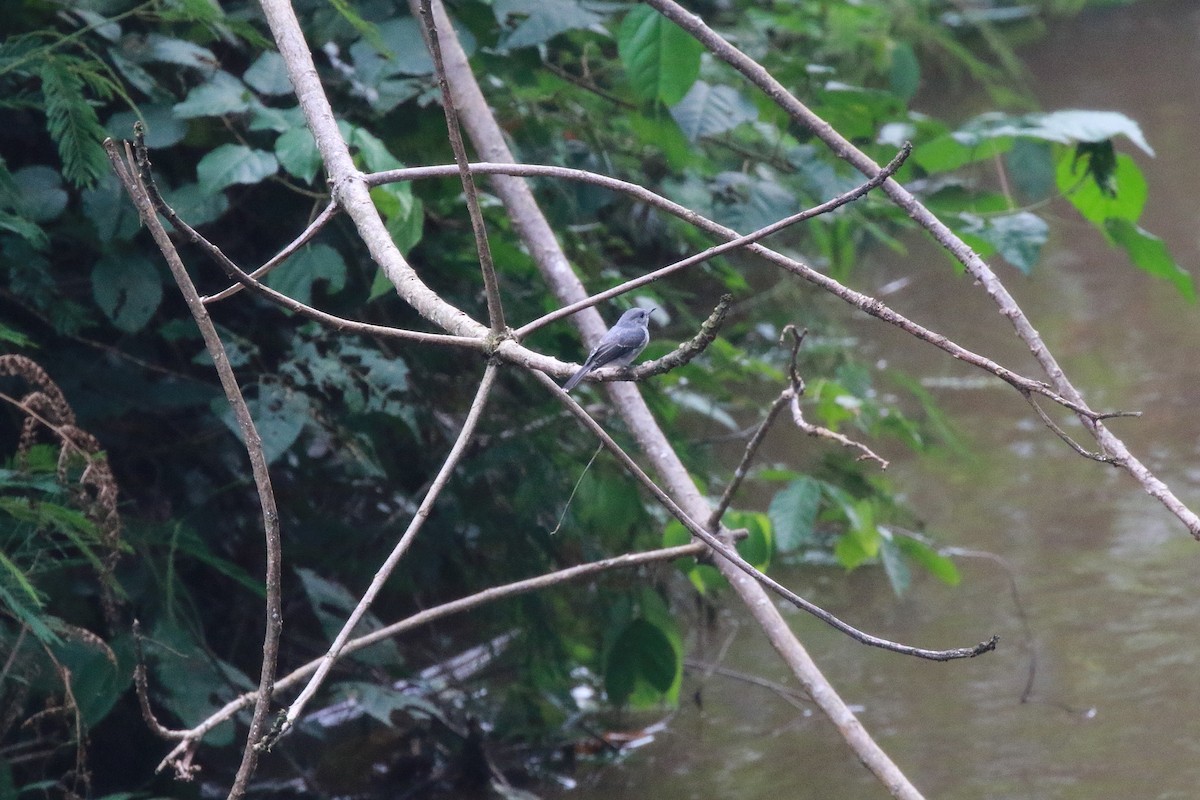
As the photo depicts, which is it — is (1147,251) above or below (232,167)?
below

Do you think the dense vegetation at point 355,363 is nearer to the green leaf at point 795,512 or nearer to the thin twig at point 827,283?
the green leaf at point 795,512

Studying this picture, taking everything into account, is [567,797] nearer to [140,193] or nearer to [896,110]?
[896,110]

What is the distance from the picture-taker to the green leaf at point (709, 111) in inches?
86.4

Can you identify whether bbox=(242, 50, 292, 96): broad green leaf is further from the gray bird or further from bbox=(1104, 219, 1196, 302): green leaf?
bbox=(1104, 219, 1196, 302): green leaf

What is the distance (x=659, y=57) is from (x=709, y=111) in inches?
9.7

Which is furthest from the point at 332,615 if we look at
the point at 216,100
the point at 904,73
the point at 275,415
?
the point at 904,73

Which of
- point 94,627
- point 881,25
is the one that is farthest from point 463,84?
point 881,25

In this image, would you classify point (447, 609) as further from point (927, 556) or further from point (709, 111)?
point (927, 556)

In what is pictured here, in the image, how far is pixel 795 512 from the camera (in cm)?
220

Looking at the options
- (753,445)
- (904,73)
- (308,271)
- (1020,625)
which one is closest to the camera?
(753,445)

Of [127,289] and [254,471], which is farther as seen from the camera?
[127,289]

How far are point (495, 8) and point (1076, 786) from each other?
1988mm

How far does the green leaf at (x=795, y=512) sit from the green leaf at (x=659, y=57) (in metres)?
0.77

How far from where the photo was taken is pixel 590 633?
2879 mm
